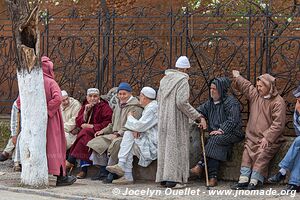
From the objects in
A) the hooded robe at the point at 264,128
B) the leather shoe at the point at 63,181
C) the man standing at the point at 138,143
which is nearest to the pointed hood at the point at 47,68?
the man standing at the point at 138,143

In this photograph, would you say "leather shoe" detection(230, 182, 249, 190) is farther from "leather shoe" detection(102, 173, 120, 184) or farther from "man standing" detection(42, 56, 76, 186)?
"man standing" detection(42, 56, 76, 186)

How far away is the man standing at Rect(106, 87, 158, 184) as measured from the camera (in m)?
12.1

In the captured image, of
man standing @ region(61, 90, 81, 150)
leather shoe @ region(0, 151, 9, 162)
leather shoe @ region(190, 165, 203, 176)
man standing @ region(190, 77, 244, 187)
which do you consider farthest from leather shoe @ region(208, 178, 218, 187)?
leather shoe @ region(0, 151, 9, 162)

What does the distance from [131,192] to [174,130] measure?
1.06m

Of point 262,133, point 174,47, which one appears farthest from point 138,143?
point 174,47

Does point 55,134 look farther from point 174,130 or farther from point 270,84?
point 270,84

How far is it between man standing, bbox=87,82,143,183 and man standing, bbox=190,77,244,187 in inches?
44.7

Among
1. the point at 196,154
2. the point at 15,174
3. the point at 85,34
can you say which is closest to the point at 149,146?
the point at 196,154

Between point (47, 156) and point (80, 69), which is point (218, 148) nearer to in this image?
point (47, 156)

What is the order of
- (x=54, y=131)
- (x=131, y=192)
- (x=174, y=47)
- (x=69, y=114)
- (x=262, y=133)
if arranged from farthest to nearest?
(x=174, y=47)
(x=69, y=114)
(x=54, y=131)
(x=262, y=133)
(x=131, y=192)

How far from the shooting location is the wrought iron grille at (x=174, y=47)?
42.0 ft

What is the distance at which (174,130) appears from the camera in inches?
460

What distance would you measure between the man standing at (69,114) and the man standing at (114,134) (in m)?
0.66

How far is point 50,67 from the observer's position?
12.2m
